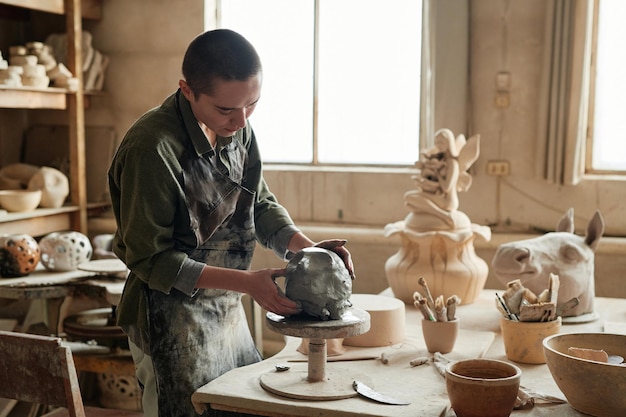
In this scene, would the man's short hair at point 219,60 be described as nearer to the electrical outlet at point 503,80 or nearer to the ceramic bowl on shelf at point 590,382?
the ceramic bowl on shelf at point 590,382

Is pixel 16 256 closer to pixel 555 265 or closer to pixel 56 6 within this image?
pixel 56 6

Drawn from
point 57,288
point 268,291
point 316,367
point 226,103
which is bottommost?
point 57,288

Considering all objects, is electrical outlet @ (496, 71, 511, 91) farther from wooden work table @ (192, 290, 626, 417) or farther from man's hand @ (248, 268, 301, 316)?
man's hand @ (248, 268, 301, 316)

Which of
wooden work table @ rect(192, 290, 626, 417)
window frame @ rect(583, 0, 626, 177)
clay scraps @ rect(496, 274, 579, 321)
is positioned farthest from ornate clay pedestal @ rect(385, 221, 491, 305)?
window frame @ rect(583, 0, 626, 177)

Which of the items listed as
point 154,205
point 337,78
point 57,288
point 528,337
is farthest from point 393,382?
point 337,78

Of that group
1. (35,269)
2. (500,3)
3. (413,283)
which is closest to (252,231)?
(413,283)

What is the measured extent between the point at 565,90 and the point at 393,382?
243 cm

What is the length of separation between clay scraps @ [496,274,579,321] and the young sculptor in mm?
593

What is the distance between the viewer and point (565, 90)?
4113 millimetres

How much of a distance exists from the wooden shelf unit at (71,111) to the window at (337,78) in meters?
0.90

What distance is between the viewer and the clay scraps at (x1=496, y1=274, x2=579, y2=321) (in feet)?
8.09

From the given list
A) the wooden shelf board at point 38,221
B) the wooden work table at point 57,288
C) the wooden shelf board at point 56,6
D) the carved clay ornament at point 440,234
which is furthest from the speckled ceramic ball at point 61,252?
the carved clay ornament at point 440,234

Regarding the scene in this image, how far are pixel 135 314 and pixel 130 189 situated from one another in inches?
15.7

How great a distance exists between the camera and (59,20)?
17.3 feet
